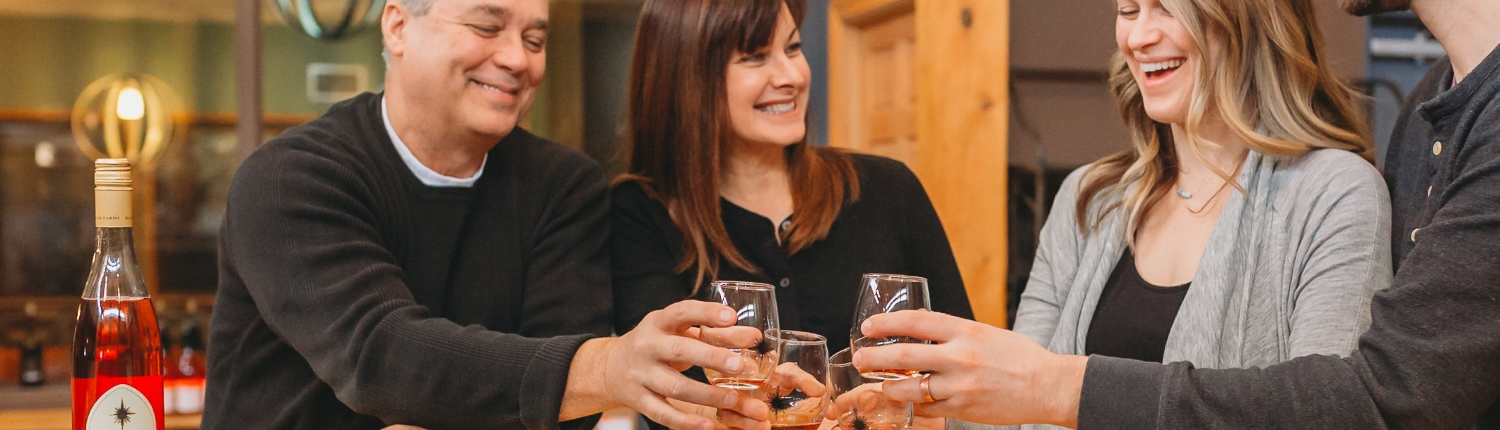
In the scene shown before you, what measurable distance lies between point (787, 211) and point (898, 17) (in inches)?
82.2

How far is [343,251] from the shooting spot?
1.56 meters

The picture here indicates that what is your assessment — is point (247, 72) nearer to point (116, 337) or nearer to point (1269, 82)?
point (116, 337)

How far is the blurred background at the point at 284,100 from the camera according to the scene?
134 inches

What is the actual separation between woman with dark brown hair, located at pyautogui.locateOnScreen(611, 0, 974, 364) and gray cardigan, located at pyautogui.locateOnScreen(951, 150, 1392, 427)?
0.44 m

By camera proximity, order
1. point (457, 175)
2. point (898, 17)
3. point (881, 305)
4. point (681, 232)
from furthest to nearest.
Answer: point (898, 17)
point (681, 232)
point (457, 175)
point (881, 305)

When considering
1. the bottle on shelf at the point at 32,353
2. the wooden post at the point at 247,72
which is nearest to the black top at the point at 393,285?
the wooden post at the point at 247,72

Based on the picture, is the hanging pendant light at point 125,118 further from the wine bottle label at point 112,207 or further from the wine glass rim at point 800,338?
the wine glass rim at point 800,338

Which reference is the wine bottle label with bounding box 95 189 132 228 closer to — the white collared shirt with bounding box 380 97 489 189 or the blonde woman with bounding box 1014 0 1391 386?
the white collared shirt with bounding box 380 97 489 189

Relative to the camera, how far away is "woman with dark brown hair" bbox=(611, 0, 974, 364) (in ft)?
6.64

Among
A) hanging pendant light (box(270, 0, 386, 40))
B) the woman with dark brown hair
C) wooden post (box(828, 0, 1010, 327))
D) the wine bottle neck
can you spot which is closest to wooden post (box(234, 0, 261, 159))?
hanging pendant light (box(270, 0, 386, 40))

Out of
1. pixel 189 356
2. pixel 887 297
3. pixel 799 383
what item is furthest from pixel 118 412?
pixel 189 356

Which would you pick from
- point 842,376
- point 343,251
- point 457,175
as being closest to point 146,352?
point 343,251

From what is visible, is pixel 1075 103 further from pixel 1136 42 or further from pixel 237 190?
pixel 237 190

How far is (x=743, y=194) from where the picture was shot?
2.15 m
